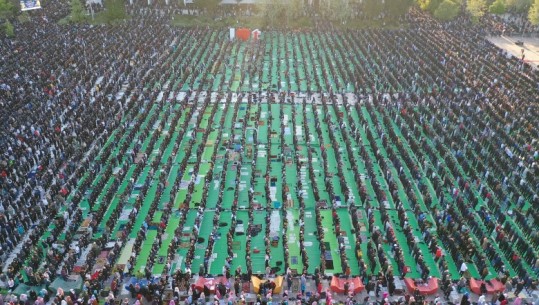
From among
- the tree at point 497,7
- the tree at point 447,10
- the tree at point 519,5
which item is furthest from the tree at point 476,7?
the tree at point 519,5

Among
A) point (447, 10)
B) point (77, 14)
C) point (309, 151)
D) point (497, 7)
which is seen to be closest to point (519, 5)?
point (497, 7)

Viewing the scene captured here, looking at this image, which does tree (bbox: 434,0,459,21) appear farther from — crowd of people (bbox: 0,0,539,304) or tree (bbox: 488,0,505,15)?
crowd of people (bbox: 0,0,539,304)

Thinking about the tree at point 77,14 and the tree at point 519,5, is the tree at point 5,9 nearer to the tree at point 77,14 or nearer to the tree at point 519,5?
the tree at point 77,14

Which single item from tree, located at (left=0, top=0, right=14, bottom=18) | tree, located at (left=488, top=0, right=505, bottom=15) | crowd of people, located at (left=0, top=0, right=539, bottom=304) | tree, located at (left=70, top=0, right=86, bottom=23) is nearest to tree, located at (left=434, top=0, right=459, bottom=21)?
tree, located at (left=488, top=0, right=505, bottom=15)

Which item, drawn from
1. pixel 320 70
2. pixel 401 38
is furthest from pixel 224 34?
pixel 401 38

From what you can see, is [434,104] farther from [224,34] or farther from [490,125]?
[224,34]
